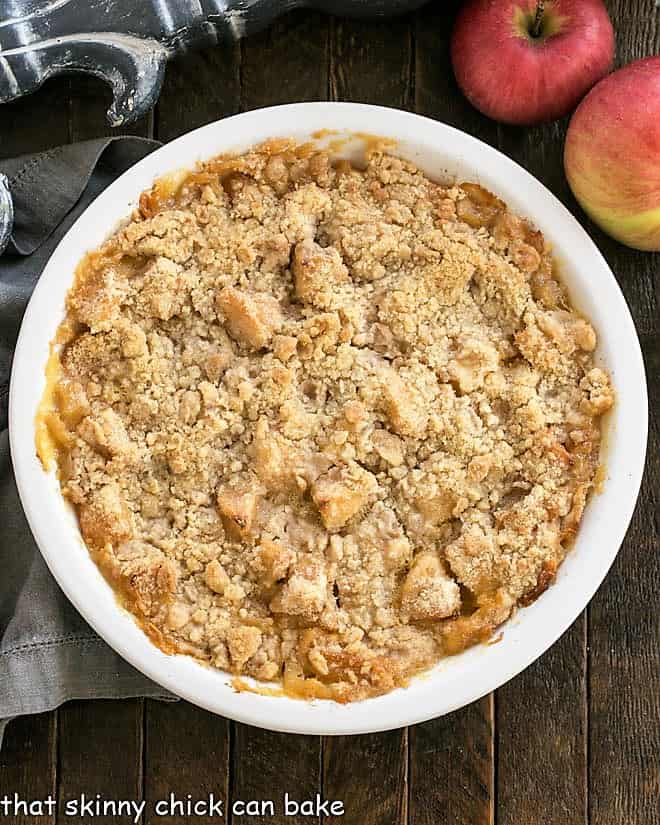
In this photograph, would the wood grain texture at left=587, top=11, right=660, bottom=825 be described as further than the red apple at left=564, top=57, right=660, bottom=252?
Yes

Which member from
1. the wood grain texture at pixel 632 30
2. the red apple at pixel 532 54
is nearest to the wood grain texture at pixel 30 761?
the red apple at pixel 532 54

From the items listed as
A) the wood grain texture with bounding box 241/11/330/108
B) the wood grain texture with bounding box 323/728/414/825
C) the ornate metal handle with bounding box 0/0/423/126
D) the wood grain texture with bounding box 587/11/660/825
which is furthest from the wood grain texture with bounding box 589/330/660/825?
the ornate metal handle with bounding box 0/0/423/126

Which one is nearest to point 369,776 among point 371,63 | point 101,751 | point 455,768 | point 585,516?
point 455,768

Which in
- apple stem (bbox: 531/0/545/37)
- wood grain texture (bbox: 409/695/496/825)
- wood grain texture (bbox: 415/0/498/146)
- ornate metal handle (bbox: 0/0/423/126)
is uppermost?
ornate metal handle (bbox: 0/0/423/126)

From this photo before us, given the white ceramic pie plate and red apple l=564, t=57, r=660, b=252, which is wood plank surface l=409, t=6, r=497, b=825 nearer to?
the white ceramic pie plate

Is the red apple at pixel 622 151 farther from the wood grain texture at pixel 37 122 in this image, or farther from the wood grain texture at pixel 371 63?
the wood grain texture at pixel 37 122
